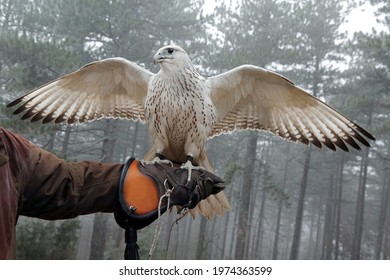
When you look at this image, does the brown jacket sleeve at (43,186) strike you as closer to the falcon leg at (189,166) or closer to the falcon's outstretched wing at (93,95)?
the falcon leg at (189,166)

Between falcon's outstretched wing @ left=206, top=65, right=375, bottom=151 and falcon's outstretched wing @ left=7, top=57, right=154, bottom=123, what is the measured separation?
62 centimetres

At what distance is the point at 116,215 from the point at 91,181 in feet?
0.67

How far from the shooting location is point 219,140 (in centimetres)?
1327

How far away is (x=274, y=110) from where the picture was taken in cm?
281

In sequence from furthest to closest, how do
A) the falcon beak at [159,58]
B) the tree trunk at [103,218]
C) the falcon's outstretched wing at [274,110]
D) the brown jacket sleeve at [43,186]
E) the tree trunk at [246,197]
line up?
the tree trunk at [246,197], the tree trunk at [103,218], the falcon's outstretched wing at [274,110], the falcon beak at [159,58], the brown jacket sleeve at [43,186]

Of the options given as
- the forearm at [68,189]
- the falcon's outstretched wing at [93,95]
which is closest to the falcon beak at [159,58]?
the falcon's outstretched wing at [93,95]

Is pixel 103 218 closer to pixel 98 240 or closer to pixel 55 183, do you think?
pixel 98 240

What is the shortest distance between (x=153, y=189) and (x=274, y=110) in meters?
1.46

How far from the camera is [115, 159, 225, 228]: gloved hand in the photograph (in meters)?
1.61

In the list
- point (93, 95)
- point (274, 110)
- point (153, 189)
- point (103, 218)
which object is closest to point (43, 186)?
point (153, 189)

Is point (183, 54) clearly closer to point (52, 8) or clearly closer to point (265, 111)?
point (265, 111)

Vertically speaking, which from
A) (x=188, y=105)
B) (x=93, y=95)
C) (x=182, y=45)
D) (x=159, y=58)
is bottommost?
(x=188, y=105)

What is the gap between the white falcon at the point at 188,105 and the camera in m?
2.24

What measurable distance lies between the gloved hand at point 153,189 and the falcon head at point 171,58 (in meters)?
0.69
